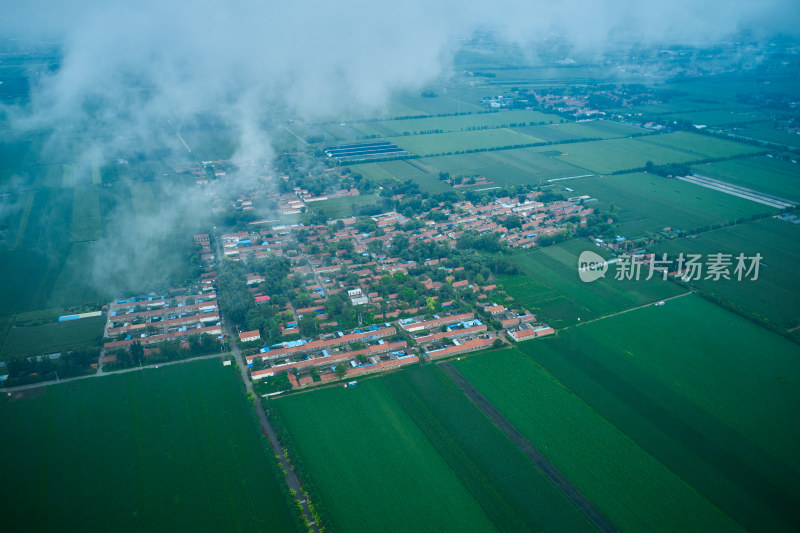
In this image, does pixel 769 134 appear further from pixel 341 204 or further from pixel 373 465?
pixel 373 465

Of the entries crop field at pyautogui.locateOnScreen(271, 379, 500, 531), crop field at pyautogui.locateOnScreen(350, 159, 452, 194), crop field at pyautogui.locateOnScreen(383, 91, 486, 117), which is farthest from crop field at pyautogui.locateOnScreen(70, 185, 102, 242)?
crop field at pyautogui.locateOnScreen(383, 91, 486, 117)

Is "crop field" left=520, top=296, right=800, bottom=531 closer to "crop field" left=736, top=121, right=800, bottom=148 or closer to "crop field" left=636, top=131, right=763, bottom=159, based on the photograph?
"crop field" left=636, top=131, right=763, bottom=159

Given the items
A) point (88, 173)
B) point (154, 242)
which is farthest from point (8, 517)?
point (88, 173)

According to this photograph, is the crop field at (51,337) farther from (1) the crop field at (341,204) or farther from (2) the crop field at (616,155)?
(2) the crop field at (616,155)

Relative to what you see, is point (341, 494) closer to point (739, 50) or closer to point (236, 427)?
point (236, 427)

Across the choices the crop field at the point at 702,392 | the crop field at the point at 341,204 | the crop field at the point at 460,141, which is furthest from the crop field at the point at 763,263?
the crop field at the point at 460,141
